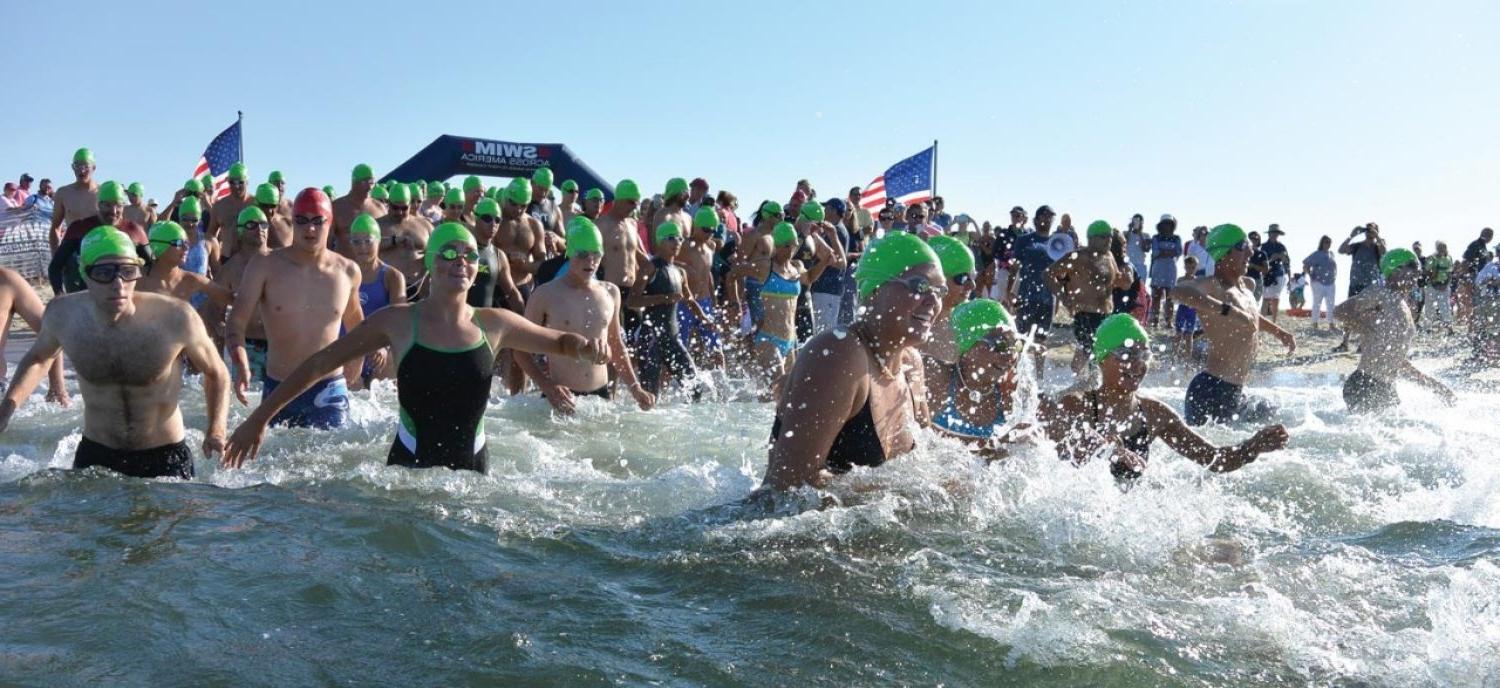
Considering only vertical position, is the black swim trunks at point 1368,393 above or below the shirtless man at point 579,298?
below

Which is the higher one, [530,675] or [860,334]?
[860,334]

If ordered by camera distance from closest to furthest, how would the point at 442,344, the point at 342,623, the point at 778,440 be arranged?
1. the point at 342,623
2. the point at 778,440
3. the point at 442,344

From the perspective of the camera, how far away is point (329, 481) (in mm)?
5434

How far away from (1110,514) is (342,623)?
272 cm

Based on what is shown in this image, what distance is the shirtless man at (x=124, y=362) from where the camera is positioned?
4.87 m

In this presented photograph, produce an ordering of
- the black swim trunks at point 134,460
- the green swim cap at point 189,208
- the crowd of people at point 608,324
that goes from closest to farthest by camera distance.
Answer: the crowd of people at point 608,324, the black swim trunks at point 134,460, the green swim cap at point 189,208

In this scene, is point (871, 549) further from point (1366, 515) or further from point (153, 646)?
point (1366, 515)

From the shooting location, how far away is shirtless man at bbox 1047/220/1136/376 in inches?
415

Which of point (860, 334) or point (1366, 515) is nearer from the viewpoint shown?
point (860, 334)

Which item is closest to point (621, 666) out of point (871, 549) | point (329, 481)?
point (871, 549)

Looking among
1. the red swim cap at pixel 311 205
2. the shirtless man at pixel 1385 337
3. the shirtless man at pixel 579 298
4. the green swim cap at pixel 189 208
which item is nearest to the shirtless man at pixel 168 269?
the red swim cap at pixel 311 205

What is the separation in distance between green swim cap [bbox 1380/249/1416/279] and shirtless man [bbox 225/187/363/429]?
7.35m

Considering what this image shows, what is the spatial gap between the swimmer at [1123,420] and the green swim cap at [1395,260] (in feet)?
15.5

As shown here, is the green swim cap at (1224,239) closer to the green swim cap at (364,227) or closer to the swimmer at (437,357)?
the swimmer at (437,357)
